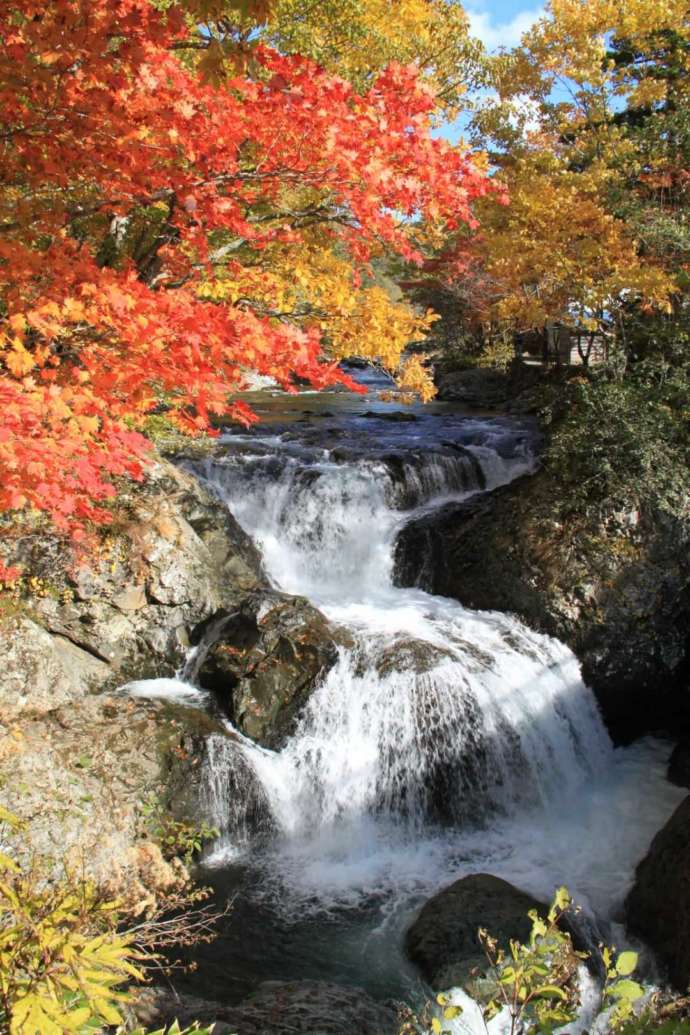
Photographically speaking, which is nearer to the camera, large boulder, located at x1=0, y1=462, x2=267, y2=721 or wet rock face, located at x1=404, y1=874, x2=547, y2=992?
wet rock face, located at x1=404, y1=874, x2=547, y2=992

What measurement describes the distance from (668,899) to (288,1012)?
10.8 ft

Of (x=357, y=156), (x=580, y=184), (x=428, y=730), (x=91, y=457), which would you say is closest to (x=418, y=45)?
(x=580, y=184)

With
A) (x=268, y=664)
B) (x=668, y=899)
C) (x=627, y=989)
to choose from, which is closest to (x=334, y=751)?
(x=268, y=664)

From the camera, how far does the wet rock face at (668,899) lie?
5082mm

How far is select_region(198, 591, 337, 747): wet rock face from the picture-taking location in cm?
729

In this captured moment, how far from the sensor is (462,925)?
17.5 ft

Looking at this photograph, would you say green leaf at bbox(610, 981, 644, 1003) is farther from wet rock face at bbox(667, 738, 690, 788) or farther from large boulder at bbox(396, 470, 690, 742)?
large boulder at bbox(396, 470, 690, 742)

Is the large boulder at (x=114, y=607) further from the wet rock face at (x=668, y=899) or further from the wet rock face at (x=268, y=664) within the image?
the wet rock face at (x=668, y=899)

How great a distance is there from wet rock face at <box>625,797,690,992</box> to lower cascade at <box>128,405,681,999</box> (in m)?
0.32

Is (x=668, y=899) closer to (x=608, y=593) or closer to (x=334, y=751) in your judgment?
(x=334, y=751)

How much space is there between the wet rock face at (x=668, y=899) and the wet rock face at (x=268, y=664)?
11.9ft

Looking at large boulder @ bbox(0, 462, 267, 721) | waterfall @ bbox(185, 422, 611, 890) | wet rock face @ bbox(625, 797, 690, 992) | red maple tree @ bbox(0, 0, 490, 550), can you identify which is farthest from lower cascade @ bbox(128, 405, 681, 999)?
red maple tree @ bbox(0, 0, 490, 550)

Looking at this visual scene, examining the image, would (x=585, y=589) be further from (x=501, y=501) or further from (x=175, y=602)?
(x=175, y=602)

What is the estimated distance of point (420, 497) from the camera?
11.5m
